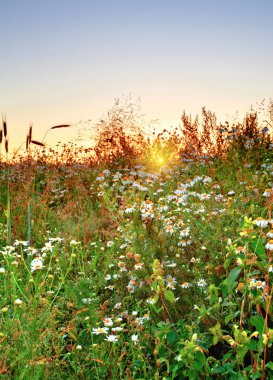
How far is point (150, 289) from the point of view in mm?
3139

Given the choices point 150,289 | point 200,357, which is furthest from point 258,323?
point 150,289

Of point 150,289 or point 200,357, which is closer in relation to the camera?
point 200,357

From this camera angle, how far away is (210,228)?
327 centimetres

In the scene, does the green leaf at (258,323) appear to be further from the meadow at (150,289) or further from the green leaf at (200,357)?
the green leaf at (200,357)

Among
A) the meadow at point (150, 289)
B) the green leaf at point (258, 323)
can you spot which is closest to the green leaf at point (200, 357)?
the meadow at point (150, 289)

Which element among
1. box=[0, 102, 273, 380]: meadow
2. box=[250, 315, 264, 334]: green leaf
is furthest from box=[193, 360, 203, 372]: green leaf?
box=[250, 315, 264, 334]: green leaf

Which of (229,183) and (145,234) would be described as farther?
(229,183)

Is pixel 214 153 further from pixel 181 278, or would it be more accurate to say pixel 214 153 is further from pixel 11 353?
pixel 11 353

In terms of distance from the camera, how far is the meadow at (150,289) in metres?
2.29

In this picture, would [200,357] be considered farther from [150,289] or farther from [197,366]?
[150,289]

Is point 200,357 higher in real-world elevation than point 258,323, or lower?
lower

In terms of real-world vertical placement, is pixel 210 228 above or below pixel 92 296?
above

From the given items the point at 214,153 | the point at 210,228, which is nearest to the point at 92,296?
the point at 210,228

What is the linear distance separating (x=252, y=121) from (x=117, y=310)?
16.8ft
